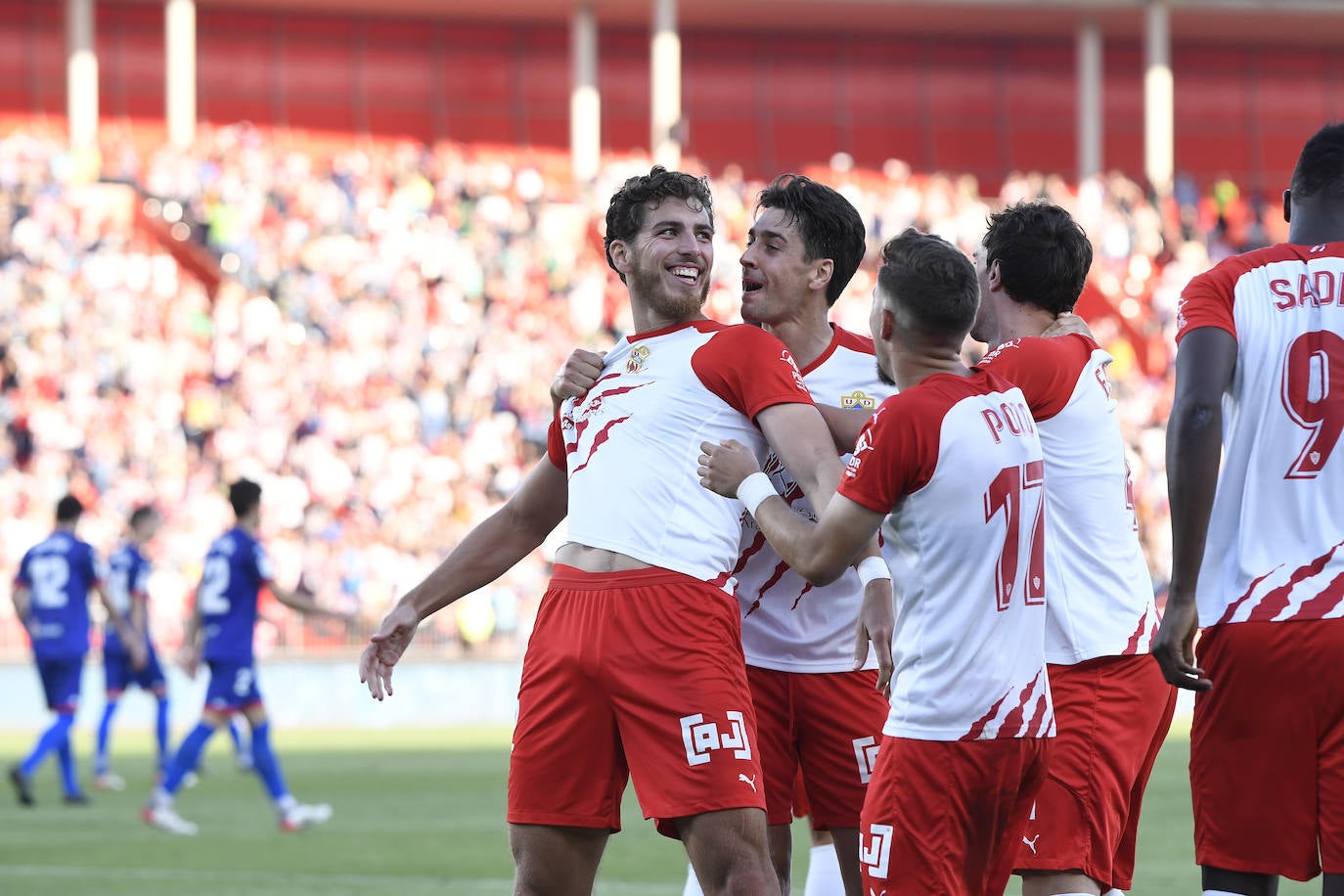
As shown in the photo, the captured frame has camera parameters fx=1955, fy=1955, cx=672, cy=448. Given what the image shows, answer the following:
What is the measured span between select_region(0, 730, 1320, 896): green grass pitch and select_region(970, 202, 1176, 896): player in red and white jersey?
4.19m

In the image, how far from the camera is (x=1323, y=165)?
4988 mm

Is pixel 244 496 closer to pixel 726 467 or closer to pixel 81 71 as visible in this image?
pixel 726 467

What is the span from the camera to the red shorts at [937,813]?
458 cm

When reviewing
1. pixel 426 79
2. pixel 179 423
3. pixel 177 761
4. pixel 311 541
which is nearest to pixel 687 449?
pixel 177 761

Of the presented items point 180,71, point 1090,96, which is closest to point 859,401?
point 180,71

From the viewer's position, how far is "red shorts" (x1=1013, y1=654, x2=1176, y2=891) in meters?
5.33

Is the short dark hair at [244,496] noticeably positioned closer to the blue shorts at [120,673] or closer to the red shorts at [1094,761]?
the blue shorts at [120,673]

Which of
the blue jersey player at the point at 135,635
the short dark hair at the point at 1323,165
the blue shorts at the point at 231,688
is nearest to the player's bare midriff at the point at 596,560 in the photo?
the short dark hair at the point at 1323,165

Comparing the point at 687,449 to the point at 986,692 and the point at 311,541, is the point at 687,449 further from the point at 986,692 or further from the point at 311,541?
the point at 311,541

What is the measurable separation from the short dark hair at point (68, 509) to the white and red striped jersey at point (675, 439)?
11.6 metres

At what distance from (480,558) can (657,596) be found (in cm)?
90

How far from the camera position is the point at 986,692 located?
462cm

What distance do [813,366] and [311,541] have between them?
63.5ft

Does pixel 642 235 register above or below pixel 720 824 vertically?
above
